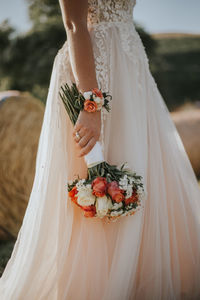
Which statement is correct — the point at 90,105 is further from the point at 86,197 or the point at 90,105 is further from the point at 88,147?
the point at 86,197

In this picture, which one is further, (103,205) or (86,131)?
(86,131)

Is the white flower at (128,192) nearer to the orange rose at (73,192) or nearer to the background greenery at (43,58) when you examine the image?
the orange rose at (73,192)

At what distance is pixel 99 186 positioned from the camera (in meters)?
1.39

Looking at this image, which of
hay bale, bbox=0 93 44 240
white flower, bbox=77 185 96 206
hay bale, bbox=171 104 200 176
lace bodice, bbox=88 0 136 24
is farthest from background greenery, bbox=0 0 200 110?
white flower, bbox=77 185 96 206

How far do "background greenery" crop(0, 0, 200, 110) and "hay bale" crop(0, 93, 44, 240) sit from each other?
9997 millimetres

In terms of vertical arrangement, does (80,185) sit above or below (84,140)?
below

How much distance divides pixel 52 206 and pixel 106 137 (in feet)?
1.60

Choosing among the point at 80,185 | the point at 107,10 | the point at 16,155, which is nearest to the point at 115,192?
the point at 80,185

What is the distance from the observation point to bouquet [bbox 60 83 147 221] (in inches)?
54.7

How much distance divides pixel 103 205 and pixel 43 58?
13.3 meters

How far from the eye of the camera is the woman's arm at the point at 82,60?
1.49 meters

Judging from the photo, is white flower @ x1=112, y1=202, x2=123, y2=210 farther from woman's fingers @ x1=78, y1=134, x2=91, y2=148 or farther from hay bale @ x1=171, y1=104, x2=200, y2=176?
hay bale @ x1=171, y1=104, x2=200, y2=176

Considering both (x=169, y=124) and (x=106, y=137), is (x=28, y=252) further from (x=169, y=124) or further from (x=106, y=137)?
(x=169, y=124)

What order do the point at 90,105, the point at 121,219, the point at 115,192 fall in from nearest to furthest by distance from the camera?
1. the point at 115,192
2. the point at 90,105
3. the point at 121,219
